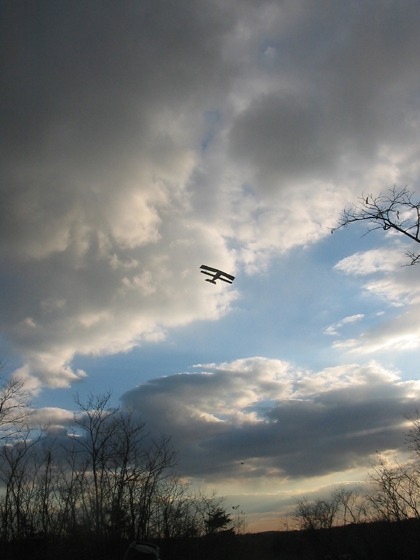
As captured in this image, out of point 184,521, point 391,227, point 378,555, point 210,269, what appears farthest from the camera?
point 378,555

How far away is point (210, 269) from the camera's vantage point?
1537cm

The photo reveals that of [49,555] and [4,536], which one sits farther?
[4,536]

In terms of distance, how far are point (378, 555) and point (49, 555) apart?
29725 millimetres

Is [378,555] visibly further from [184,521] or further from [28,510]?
[28,510]

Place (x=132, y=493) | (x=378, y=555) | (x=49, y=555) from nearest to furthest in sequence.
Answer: (x=49, y=555) < (x=132, y=493) < (x=378, y=555)

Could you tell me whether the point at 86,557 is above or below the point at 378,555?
above

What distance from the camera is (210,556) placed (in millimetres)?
41406

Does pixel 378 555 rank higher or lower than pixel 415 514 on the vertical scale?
lower

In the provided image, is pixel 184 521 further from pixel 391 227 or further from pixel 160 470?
pixel 391 227

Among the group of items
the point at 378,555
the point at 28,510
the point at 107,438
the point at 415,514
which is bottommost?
the point at 378,555

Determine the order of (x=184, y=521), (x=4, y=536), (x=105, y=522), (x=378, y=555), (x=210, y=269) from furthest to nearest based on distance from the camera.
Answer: (x=378, y=555)
(x=184, y=521)
(x=105, y=522)
(x=4, y=536)
(x=210, y=269)

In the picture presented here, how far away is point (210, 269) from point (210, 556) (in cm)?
3602

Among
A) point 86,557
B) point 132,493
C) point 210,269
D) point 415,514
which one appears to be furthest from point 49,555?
point 415,514

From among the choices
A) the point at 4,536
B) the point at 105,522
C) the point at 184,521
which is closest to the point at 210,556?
the point at 184,521
